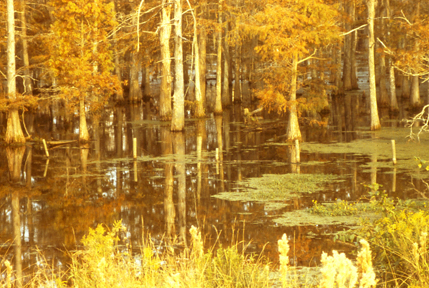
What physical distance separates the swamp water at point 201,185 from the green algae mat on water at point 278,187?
31mm

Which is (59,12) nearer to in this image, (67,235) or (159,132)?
(159,132)

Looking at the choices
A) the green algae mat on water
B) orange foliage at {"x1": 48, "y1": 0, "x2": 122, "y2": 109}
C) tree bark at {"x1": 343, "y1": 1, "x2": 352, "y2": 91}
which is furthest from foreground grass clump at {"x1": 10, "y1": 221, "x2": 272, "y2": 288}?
tree bark at {"x1": 343, "y1": 1, "x2": 352, "y2": 91}

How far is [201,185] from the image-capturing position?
16.8 meters

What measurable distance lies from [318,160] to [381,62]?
24261 mm

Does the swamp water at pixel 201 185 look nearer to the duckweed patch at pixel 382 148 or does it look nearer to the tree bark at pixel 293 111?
the duckweed patch at pixel 382 148

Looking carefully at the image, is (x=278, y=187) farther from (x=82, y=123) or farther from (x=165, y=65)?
(x=165, y=65)

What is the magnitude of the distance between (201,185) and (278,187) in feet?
7.63

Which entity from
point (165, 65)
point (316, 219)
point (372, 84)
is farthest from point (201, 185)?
point (165, 65)

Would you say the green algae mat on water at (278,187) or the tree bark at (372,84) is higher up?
the tree bark at (372,84)

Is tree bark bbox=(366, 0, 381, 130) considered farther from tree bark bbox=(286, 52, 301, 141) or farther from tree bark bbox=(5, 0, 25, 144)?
tree bark bbox=(5, 0, 25, 144)

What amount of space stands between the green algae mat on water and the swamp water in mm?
31

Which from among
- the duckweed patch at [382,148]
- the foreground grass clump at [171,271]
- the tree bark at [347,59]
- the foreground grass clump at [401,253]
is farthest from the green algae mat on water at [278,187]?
the tree bark at [347,59]

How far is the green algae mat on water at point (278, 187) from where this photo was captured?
49.0 ft

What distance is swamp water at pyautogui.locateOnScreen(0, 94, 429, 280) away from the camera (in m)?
11.8
